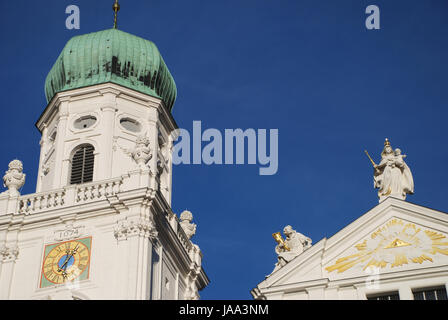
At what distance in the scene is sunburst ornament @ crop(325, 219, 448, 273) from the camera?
1006 inches

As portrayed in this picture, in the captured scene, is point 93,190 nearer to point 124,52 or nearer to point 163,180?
point 163,180

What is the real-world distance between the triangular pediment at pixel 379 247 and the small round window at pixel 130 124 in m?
9.42

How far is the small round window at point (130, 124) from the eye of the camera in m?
33.7

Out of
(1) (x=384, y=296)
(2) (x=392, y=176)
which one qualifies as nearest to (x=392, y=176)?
(2) (x=392, y=176)

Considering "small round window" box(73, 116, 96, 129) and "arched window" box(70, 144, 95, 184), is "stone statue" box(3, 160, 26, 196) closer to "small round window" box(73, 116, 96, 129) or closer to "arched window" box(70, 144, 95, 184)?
"arched window" box(70, 144, 95, 184)

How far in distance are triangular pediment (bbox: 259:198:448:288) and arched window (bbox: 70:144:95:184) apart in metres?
8.38

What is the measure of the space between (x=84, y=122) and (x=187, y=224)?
4.80 meters

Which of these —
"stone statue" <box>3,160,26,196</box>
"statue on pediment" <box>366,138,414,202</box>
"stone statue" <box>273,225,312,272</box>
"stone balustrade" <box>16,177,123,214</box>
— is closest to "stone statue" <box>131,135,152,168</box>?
"stone balustrade" <box>16,177,123,214</box>

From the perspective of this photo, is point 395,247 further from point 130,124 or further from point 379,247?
point 130,124

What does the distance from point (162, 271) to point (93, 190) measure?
3212 mm

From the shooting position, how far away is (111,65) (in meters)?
35.1

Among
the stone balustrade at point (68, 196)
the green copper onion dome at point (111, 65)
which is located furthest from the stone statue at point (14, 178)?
the green copper onion dome at point (111, 65)

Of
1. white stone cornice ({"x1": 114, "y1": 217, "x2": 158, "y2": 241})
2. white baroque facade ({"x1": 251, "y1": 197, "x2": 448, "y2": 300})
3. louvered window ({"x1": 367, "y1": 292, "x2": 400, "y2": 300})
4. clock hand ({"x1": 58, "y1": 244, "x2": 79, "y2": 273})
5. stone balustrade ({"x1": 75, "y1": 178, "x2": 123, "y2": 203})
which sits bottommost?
louvered window ({"x1": 367, "y1": 292, "x2": 400, "y2": 300})

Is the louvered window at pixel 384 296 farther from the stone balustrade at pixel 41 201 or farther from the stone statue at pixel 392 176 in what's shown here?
the stone balustrade at pixel 41 201
